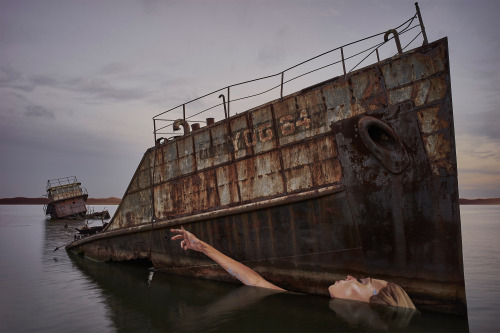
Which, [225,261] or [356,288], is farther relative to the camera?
[225,261]

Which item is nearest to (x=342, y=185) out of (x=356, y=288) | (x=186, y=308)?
(x=356, y=288)

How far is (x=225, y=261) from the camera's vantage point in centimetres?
719

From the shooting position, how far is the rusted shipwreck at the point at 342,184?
497 centimetres

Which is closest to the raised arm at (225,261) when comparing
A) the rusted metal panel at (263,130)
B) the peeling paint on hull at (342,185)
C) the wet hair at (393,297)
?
the peeling paint on hull at (342,185)

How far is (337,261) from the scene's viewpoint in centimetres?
571

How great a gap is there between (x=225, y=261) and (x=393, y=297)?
348cm

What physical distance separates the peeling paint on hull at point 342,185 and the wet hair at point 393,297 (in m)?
0.13

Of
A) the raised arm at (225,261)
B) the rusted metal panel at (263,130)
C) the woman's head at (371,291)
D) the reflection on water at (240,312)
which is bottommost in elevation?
the reflection on water at (240,312)

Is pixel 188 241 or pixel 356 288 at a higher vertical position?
pixel 188 241

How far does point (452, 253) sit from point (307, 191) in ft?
8.06

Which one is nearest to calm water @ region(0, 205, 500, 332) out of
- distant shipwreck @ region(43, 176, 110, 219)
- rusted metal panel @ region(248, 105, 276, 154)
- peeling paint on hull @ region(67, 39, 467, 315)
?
peeling paint on hull @ region(67, 39, 467, 315)

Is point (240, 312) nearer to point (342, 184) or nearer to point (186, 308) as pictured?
point (186, 308)

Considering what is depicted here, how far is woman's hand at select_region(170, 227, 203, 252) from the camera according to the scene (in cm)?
767

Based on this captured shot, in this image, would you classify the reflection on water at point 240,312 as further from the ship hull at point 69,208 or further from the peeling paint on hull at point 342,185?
the ship hull at point 69,208
